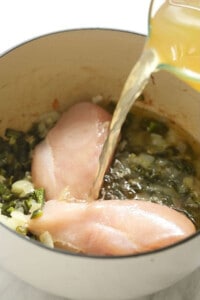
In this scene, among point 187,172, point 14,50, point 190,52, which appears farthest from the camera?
point 187,172

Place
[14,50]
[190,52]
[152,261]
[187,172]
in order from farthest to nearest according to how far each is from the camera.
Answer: [187,172], [14,50], [190,52], [152,261]

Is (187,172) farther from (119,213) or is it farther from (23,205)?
(23,205)

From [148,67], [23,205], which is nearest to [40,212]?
[23,205]

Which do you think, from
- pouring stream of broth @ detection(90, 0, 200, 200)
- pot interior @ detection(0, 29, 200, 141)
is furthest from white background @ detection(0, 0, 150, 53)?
pouring stream of broth @ detection(90, 0, 200, 200)

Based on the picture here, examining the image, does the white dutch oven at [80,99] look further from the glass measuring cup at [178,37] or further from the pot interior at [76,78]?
the glass measuring cup at [178,37]

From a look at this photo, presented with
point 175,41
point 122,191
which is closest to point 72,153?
point 122,191

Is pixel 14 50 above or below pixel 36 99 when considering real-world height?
above
